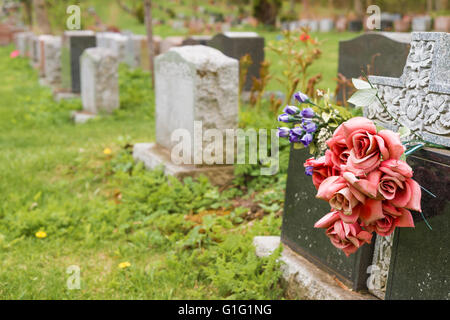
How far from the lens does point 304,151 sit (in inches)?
115

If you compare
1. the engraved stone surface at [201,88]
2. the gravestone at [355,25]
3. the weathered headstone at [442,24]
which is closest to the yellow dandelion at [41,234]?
the engraved stone surface at [201,88]

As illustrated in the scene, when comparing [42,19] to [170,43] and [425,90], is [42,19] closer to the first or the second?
[170,43]

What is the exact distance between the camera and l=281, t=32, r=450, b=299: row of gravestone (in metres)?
2.06

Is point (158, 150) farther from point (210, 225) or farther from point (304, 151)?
point (304, 151)

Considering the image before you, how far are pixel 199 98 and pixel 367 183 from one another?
3089mm

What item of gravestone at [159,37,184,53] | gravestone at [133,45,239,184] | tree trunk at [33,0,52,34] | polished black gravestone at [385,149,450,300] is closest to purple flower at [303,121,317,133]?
polished black gravestone at [385,149,450,300]

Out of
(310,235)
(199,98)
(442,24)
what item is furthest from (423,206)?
(442,24)

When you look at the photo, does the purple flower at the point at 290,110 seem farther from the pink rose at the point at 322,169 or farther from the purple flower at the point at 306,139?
the pink rose at the point at 322,169

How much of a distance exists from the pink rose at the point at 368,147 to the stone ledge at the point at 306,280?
1065mm

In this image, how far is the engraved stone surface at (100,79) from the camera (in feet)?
26.6

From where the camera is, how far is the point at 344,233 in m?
1.86
